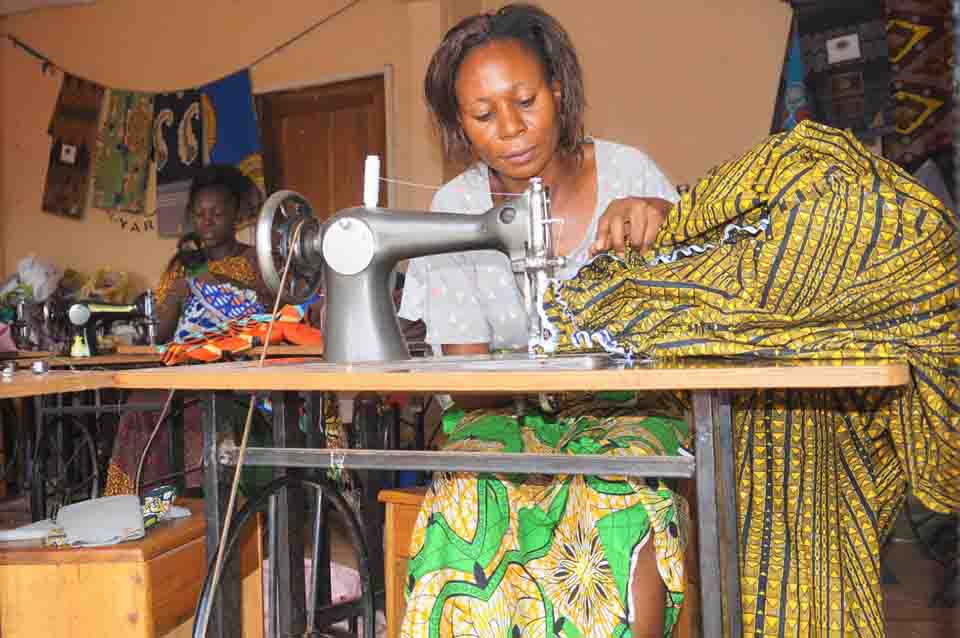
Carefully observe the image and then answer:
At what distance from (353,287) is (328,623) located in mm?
853

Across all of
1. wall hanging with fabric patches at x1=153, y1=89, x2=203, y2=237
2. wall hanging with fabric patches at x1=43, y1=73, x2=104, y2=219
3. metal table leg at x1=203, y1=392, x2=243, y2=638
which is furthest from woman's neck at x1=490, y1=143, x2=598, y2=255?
wall hanging with fabric patches at x1=43, y1=73, x2=104, y2=219

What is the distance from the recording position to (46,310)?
3324 mm

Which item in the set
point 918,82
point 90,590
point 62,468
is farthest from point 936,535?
point 62,468

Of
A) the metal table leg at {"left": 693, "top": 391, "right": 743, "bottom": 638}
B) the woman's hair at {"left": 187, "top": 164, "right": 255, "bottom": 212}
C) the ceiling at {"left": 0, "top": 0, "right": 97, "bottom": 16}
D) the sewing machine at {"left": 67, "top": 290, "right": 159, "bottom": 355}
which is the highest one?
the ceiling at {"left": 0, "top": 0, "right": 97, "bottom": 16}

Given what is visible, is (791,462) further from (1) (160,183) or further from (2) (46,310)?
(1) (160,183)

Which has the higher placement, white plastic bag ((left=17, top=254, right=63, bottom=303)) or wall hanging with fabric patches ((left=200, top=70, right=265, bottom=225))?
wall hanging with fabric patches ((left=200, top=70, right=265, bottom=225))

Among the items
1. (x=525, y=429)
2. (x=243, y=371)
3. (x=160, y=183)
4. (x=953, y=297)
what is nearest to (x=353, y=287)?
(x=243, y=371)

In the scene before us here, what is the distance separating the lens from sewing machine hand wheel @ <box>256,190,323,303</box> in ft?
5.07

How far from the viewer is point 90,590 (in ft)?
5.22

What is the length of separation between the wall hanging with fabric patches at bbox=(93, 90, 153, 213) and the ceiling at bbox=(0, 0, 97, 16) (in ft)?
2.47

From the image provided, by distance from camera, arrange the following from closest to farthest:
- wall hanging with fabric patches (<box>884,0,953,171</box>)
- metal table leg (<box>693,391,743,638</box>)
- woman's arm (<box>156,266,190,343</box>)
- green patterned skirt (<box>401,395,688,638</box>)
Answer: metal table leg (<box>693,391,743,638</box>) → green patterned skirt (<box>401,395,688,638</box>) → wall hanging with fabric patches (<box>884,0,953,171</box>) → woman's arm (<box>156,266,190,343</box>)

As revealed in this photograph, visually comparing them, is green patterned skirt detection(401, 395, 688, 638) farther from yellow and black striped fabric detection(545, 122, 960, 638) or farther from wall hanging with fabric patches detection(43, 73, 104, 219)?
wall hanging with fabric patches detection(43, 73, 104, 219)

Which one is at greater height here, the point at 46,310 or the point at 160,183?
the point at 160,183

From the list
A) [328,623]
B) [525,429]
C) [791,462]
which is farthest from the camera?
[328,623]
